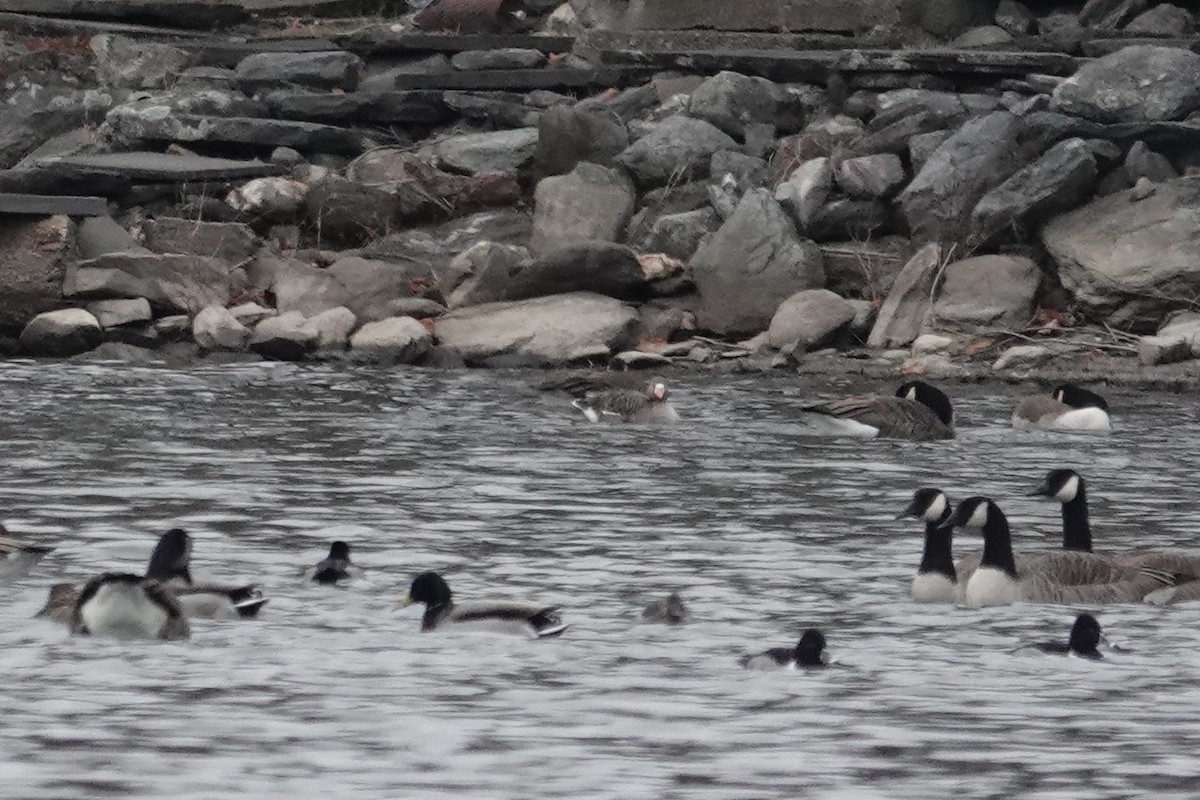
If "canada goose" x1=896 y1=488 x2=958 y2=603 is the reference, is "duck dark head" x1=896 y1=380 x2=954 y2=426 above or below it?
below

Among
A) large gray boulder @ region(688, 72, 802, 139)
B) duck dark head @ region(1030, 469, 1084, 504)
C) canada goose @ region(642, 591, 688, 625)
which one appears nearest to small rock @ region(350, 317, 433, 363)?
large gray boulder @ region(688, 72, 802, 139)

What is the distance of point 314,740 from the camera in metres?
9.07

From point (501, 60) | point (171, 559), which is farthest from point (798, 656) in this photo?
point (501, 60)

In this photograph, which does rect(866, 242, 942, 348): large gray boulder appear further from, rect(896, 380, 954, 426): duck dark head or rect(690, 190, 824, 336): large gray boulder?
rect(896, 380, 954, 426): duck dark head

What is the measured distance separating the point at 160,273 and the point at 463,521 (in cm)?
1165

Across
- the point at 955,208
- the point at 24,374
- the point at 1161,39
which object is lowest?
the point at 24,374

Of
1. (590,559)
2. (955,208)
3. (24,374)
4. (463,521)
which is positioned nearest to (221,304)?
(24,374)

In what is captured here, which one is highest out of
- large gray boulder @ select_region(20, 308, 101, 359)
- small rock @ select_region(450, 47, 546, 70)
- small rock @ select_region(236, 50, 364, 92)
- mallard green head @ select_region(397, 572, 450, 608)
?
small rock @ select_region(450, 47, 546, 70)

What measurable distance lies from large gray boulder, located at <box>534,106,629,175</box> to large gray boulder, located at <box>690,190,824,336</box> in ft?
8.61

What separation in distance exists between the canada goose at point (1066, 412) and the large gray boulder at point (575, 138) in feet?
28.4

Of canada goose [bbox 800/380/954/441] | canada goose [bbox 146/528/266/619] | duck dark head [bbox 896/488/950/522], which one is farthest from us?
canada goose [bbox 800/380/954/441]

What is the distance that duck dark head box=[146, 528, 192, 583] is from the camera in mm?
11634

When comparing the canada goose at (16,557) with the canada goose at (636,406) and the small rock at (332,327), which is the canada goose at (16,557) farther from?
the small rock at (332,327)

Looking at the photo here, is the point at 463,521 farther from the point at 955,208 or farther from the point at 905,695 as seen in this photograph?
the point at 955,208
